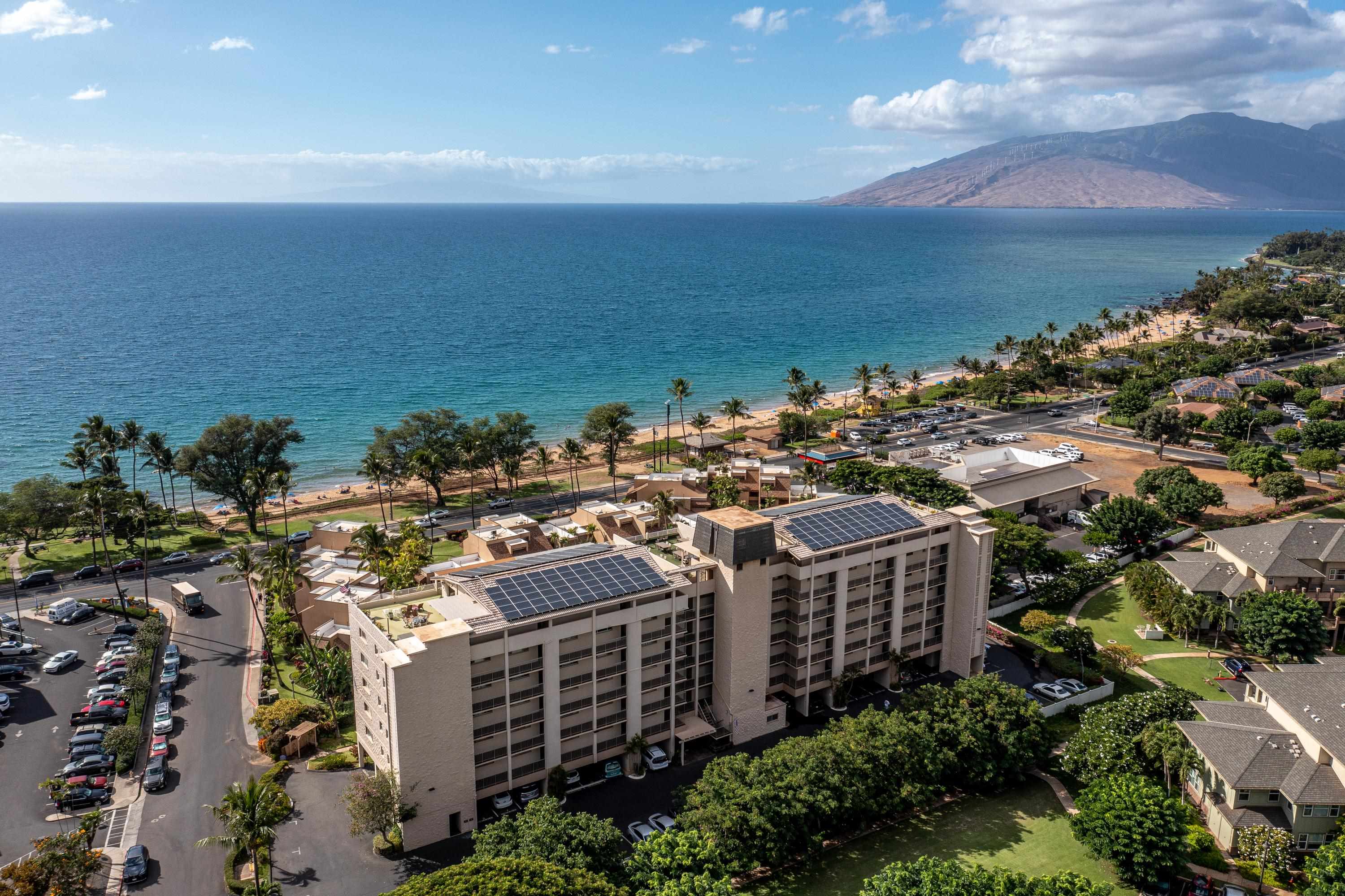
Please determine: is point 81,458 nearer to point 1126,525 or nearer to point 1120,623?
point 1120,623

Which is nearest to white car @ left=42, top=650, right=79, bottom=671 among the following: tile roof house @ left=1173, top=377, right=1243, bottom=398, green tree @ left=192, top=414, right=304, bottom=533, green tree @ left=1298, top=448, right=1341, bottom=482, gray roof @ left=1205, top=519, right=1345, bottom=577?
green tree @ left=192, top=414, right=304, bottom=533

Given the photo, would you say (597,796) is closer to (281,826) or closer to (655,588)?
(655,588)

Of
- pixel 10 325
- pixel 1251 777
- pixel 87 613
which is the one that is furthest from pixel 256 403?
pixel 1251 777

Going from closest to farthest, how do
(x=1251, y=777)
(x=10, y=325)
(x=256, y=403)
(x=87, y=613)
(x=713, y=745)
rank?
(x=1251, y=777) < (x=713, y=745) < (x=87, y=613) < (x=256, y=403) < (x=10, y=325)

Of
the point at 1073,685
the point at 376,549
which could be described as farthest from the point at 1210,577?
the point at 376,549

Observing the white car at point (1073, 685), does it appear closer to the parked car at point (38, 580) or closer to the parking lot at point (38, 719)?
the parking lot at point (38, 719)
